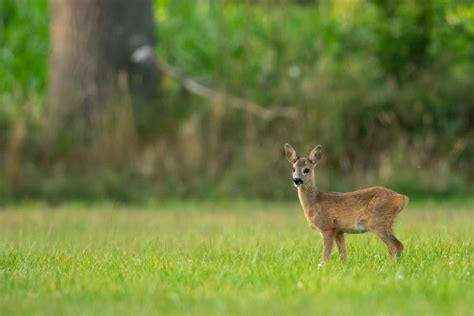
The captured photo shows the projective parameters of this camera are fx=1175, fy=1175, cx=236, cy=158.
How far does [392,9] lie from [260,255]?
11.5 metres

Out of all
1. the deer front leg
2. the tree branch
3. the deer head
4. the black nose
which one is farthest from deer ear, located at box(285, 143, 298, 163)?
the tree branch

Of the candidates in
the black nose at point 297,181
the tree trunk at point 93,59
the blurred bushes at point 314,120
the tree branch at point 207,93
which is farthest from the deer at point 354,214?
the tree trunk at point 93,59

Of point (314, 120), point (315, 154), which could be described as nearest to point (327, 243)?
point (315, 154)

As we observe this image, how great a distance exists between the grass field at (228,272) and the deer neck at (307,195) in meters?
0.44

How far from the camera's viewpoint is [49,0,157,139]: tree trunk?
1969 centimetres

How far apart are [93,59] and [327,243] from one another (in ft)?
35.4

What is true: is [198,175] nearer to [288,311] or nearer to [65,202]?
[65,202]

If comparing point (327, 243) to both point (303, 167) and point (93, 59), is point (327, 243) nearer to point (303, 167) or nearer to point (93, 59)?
point (303, 167)

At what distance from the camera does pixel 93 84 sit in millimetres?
19719

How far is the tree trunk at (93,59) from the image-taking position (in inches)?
775

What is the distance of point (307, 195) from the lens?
404 inches

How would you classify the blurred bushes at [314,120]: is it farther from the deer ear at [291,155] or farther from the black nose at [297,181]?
the black nose at [297,181]

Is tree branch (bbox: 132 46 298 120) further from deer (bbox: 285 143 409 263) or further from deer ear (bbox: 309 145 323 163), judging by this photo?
deer (bbox: 285 143 409 263)

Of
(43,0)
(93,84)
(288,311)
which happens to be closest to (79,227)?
(93,84)
